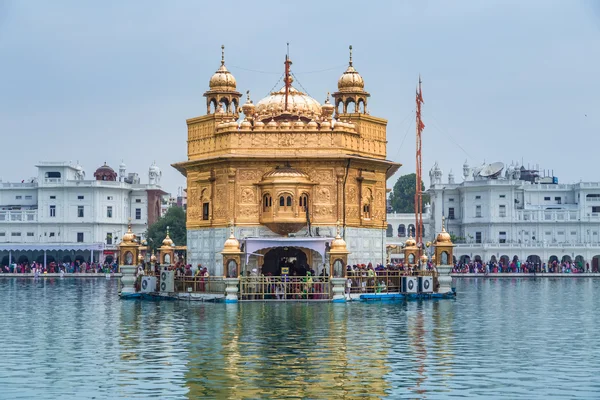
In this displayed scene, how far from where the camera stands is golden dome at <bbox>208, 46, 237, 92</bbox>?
47.3 metres

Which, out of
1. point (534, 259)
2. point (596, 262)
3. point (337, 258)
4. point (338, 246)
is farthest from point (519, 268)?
point (337, 258)

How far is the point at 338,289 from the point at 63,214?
223ft

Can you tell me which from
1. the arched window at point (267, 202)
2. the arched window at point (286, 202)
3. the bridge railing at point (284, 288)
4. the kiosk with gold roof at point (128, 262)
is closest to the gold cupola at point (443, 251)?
the arched window at point (286, 202)

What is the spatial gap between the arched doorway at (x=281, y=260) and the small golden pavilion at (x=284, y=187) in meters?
0.04

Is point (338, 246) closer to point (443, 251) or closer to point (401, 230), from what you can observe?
point (443, 251)

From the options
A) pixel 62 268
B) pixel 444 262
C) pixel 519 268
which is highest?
pixel 444 262

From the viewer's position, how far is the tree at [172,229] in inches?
3691

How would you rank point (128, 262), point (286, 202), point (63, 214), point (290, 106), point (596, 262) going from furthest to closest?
point (63, 214), point (596, 262), point (290, 106), point (128, 262), point (286, 202)

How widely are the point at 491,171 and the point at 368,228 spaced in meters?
63.3

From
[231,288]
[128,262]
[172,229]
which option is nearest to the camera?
[231,288]

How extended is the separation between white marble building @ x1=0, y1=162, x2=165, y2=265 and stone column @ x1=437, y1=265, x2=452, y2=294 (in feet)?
196

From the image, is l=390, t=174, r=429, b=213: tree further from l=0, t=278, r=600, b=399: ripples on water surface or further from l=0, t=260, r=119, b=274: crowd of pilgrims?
l=0, t=278, r=600, b=399: ripples on water surface

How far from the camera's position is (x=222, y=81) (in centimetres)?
4734

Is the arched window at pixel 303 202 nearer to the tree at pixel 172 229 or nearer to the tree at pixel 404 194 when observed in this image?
the tree at pixel 172 229
